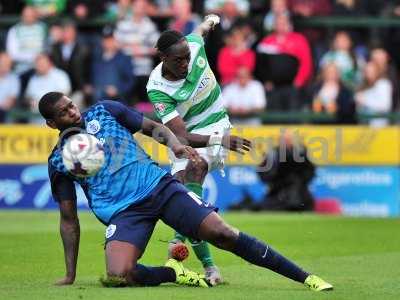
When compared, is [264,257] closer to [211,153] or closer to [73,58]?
[211,153]

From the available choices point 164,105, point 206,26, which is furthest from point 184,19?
point 164,105

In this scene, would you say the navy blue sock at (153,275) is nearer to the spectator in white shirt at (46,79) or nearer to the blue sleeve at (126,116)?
the blue sleeve at (126,116)

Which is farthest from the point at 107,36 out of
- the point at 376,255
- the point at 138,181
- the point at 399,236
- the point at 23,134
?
the point at 138,181

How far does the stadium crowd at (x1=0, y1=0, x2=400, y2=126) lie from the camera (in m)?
19.8

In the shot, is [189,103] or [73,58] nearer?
[189,103]

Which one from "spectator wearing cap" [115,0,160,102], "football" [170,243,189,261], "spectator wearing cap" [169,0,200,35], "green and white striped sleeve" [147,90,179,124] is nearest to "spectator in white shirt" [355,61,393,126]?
A: "spectator wearing cap" [169,0,200,35]

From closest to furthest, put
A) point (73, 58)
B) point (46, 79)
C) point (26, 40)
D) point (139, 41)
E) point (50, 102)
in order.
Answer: point (50, 102)
point (139, 41)
point (46, 79)
point (73, 58)
point (26, 40)

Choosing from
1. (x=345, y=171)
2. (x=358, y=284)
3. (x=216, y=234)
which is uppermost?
(x=216, y=234)

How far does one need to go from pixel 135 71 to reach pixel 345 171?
4569mm

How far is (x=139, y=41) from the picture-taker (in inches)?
800

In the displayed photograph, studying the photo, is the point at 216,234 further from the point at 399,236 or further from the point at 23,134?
the point at 23,134

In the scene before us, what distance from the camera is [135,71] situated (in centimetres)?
2061

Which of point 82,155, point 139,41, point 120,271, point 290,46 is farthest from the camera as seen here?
point 139,41

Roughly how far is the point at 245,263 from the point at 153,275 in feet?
8.48
